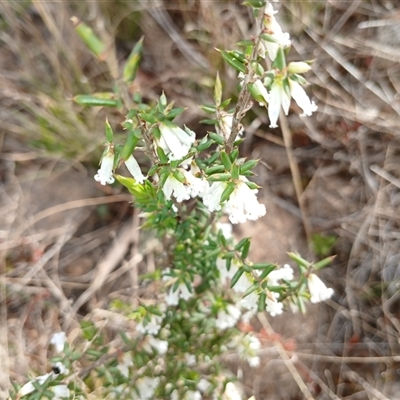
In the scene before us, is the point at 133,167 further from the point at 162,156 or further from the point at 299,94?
the point at 299,94

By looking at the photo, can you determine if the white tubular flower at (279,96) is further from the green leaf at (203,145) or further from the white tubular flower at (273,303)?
the white tubular flower at (273,303)

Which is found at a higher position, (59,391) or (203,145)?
(203,145)

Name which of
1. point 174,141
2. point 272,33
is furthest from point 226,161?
point 272,33

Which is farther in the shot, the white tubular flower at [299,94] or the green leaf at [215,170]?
the green leaf at [215,170]

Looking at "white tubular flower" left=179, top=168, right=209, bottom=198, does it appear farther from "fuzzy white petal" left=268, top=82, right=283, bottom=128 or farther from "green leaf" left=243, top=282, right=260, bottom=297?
"green leaf" left=243, top=282, right=260, bottom=297

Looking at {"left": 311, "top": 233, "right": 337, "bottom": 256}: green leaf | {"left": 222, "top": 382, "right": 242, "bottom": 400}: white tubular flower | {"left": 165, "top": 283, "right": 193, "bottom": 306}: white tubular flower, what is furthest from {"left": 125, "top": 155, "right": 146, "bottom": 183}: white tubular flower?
{"left": 311, "top": 233, "right": 337, "bottom": 256}: green leaf

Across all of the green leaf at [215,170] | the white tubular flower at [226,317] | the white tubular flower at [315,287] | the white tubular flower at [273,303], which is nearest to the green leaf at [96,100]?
the green leaf at [215,170]
